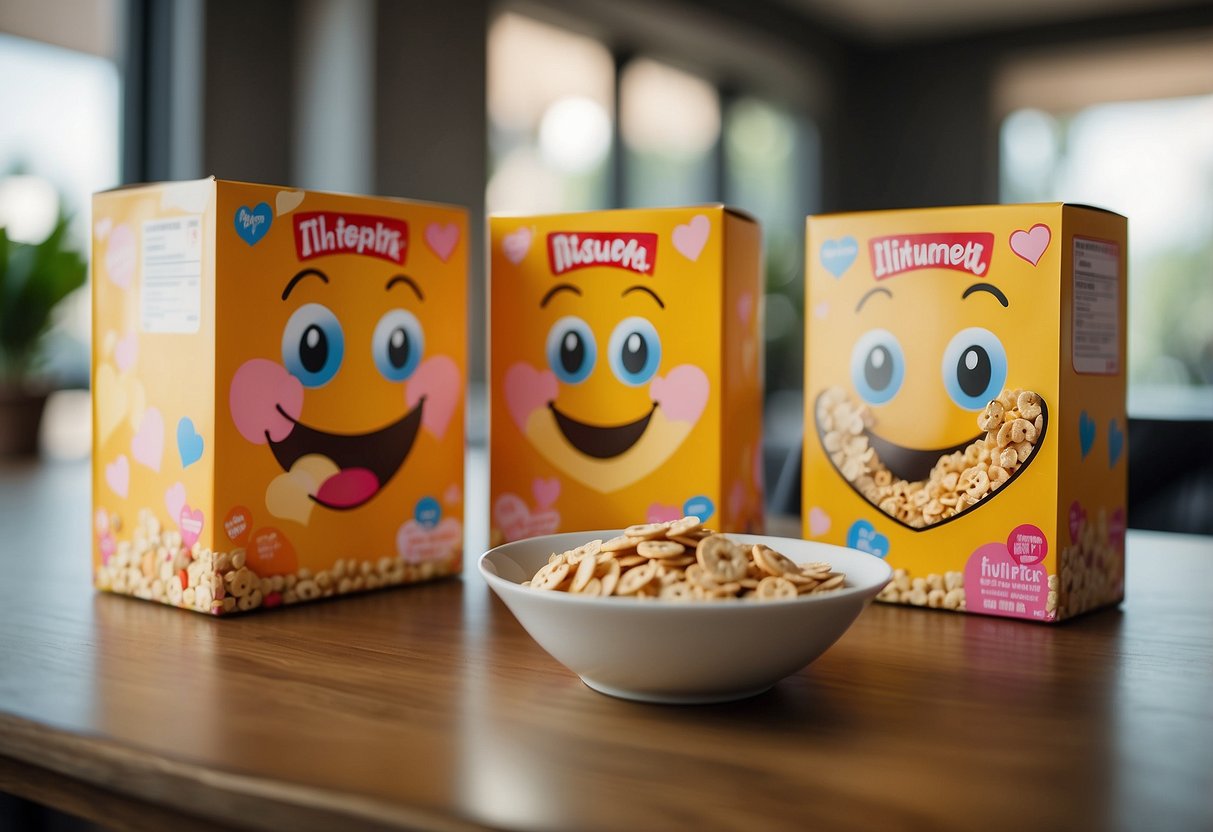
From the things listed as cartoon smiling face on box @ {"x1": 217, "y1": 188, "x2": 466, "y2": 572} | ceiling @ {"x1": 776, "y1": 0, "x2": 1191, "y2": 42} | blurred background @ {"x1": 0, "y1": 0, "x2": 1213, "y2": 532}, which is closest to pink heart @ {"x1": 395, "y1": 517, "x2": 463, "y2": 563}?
cartoon smiling face on box @ {"x1": 217, "y1": 188, "x2": 466, "y2": 572}

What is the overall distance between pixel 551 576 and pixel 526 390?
356 millimetres

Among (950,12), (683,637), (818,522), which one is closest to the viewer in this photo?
(683,637)

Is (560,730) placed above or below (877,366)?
below

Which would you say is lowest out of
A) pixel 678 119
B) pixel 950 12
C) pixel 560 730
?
pixel 560 730

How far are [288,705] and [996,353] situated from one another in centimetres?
54

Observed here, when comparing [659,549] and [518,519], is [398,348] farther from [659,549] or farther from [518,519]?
[659,549]

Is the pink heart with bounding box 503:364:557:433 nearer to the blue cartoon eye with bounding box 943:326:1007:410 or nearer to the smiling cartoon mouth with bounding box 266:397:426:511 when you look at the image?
the smiling cartoon mouth with bounding box 266:397:426:511

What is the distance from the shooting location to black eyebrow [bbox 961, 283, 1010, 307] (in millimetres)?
803

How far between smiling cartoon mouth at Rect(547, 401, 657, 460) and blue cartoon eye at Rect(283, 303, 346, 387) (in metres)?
0.18

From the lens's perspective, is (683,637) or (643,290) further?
(643,290)

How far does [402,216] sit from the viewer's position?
915 millimetres

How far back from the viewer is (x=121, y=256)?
2.86 feet

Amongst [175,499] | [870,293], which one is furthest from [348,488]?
[870,293]

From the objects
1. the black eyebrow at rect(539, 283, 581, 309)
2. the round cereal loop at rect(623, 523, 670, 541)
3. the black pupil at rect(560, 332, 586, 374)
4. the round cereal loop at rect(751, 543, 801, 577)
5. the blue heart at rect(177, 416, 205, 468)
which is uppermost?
the black eyebrow at rect(539, 283, 581, 309)
